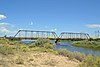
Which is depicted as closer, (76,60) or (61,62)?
(61,62)

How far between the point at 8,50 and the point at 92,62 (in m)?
8.08

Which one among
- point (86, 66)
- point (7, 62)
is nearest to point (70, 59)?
point (86, 66)

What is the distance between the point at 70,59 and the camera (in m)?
20.6

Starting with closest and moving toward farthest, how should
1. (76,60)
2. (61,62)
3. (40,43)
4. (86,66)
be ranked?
(86,66)
(61,62)
(76,60)
(40,43)

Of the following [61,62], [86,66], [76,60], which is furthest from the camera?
[76,60]

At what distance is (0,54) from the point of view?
1920 centimetres

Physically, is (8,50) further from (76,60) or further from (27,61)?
(76,60)

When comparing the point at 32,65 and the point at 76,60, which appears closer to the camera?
the point at 32,65

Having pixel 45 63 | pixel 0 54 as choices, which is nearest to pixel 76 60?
pixel 45 63

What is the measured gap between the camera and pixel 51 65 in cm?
1727

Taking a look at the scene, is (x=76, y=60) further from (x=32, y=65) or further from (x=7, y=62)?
(x=7, y=62)

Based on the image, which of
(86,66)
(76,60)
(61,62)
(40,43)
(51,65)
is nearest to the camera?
(86,66)

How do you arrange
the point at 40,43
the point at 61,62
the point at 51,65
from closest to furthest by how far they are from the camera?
the point at 51,65 < the point at 61,62 < the point at 40,43

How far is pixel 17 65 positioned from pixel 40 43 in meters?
18.6
